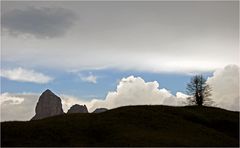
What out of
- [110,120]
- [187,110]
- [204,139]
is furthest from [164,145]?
[187,110]

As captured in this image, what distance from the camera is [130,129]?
5512cm

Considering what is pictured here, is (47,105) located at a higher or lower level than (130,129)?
higher

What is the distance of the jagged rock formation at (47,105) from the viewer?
192 metres

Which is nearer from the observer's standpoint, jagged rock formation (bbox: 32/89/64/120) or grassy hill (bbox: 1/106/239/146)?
grassy hill (bbox: 1/106/239/146)

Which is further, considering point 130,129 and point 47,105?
point 47,105

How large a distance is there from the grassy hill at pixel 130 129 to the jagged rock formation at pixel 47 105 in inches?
5068

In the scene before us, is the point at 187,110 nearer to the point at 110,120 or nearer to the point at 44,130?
the point at 110,120

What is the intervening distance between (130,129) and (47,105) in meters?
143

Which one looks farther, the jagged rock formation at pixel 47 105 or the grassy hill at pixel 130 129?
the jagged rock formation at pixel 47 105

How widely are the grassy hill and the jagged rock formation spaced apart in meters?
129

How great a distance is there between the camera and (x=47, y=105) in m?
194

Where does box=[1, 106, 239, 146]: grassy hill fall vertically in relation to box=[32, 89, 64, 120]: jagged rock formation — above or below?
below

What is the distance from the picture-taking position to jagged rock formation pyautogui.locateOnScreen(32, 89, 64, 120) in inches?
7574

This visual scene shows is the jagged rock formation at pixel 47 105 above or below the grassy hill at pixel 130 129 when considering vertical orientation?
above
